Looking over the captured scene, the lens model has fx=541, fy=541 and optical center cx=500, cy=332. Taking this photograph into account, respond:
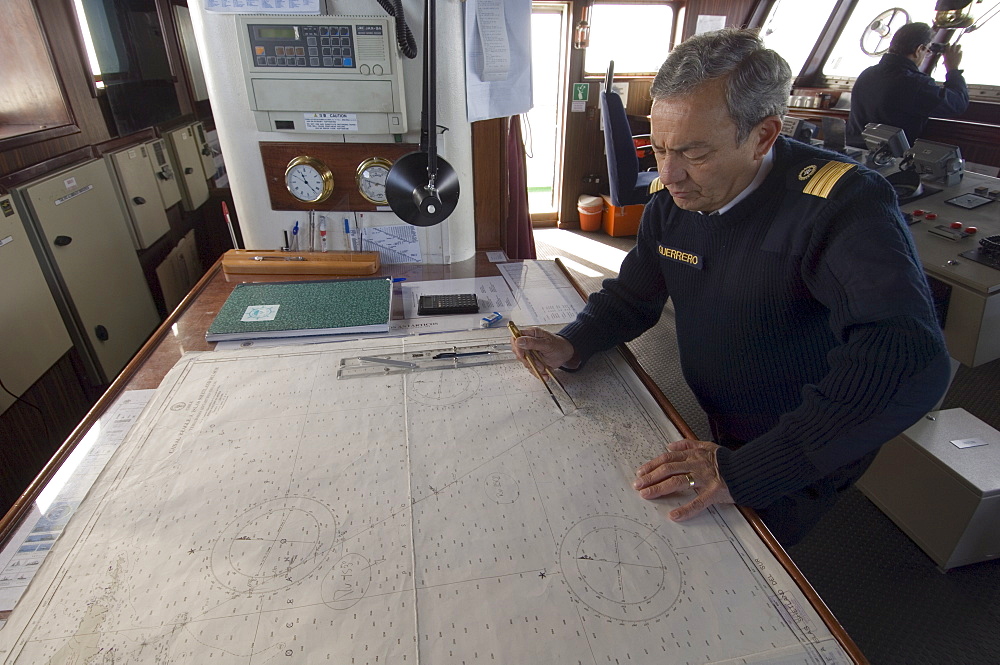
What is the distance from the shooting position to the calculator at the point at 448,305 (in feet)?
3.89

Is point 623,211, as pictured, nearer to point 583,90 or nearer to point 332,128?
point 583,90

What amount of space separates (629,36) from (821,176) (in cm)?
361

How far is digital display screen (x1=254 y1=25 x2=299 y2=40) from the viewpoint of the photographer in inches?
45.9

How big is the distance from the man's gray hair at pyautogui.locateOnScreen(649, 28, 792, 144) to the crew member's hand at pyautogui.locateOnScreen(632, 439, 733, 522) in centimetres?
49

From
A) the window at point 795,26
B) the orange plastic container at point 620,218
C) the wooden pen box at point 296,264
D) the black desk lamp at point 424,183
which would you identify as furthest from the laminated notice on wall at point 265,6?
the window at point 795,26

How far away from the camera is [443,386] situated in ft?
3.07

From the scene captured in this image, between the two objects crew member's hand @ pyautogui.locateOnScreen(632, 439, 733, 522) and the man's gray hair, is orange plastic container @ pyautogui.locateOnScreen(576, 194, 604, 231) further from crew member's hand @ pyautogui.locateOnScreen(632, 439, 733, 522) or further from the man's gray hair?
crew member's hand @ pyautogui.locateOnScreen(632, 439, 733, 522)

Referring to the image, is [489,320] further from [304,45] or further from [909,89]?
[909,89]

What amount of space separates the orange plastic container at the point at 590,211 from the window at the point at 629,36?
0.90 m

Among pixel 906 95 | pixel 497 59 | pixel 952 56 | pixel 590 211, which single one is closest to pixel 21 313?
pixel 497 59

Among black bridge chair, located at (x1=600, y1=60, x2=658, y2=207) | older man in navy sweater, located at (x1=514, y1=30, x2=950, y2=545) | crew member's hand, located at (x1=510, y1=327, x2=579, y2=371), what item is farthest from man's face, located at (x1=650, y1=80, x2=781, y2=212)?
black bridge chair, located at (x1=600, y1=60, x2=658, y2=207)

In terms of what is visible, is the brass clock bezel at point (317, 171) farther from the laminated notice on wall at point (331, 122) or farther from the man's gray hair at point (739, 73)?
the man's gray hair at point (739, 73)

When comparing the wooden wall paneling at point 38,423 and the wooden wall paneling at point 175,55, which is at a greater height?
the wooden wall paneling at point 175,55

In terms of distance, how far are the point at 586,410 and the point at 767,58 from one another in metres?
0.59
